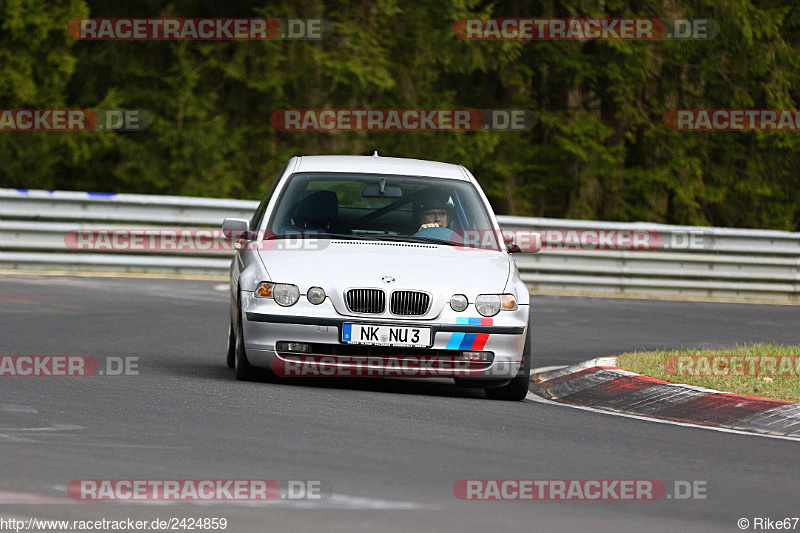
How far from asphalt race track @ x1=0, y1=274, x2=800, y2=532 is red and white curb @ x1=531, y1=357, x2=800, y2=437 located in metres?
0.50

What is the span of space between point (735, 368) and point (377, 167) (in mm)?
3061

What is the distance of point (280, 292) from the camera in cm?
943

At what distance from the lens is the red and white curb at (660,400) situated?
9.04m

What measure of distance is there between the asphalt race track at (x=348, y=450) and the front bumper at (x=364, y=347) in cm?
22

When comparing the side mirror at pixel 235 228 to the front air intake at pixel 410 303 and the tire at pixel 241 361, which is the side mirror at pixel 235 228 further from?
the front air intake at pixel 410 303

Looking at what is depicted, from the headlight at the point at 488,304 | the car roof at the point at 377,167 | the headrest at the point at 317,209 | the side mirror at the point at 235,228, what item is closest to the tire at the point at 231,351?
the side mirror at the point at 235,228

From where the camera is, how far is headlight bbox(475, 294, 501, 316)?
9469 mm

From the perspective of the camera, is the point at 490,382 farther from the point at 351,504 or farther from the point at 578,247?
the point at 578,247

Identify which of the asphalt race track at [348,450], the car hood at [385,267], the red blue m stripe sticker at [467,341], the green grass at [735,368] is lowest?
the green grass at [735,368]

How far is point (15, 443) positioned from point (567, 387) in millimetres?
4790

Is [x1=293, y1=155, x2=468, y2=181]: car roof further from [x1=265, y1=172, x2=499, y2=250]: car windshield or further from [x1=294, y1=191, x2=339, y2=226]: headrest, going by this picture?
[x1=294, y1=191, x2=339, y2=226]: headrest

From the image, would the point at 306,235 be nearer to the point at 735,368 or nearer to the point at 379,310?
the point at 379,310

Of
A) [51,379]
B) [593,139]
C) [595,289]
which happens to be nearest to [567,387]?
[51,379]

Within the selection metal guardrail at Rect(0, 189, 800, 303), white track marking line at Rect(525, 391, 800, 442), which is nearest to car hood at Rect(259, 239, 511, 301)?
white track marking line at Rect(525, 391, 800, 442)
